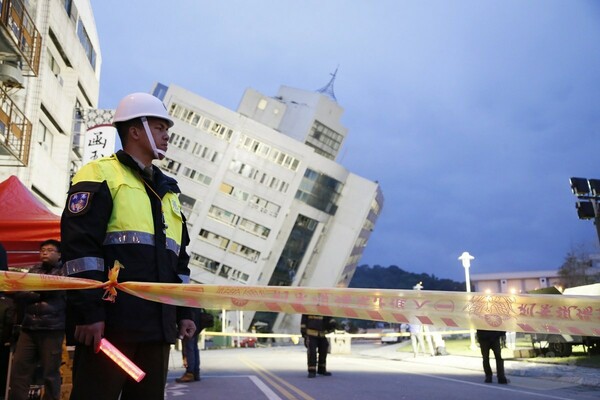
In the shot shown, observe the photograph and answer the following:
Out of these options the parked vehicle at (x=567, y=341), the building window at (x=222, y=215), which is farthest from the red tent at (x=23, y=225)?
the building window at (x=222, y=215)

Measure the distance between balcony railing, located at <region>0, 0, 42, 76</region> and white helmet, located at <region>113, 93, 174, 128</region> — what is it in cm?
1394

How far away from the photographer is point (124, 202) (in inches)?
131

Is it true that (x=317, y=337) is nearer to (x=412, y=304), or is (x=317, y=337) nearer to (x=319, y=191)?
(x=412, y=304)

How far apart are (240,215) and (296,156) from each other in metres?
10.7

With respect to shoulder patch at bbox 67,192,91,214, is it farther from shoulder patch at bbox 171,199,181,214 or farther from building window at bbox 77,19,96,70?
building window at bbox 77,19,96,70

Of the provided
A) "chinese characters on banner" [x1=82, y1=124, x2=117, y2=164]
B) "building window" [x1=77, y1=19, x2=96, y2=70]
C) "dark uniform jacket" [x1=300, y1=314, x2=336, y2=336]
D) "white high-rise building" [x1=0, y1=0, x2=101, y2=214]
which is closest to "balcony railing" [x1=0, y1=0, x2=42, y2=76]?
"white high-rise building" [x1=0, y1=0, x2=101, y2=214]

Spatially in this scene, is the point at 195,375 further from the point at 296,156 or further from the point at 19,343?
the point at 296,156

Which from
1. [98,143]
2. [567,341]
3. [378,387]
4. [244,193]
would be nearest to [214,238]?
[244,193]

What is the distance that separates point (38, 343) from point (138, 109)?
452 centimetres

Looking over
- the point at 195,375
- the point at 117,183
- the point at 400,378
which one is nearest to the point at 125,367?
the point at 117,183

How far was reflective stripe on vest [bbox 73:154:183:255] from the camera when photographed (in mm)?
3283

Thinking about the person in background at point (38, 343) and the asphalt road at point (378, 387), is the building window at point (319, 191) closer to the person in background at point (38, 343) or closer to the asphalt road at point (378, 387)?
the asphalt road at point (378, 387)

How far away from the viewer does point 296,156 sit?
74750 mm

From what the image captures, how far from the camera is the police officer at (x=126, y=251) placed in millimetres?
3053
